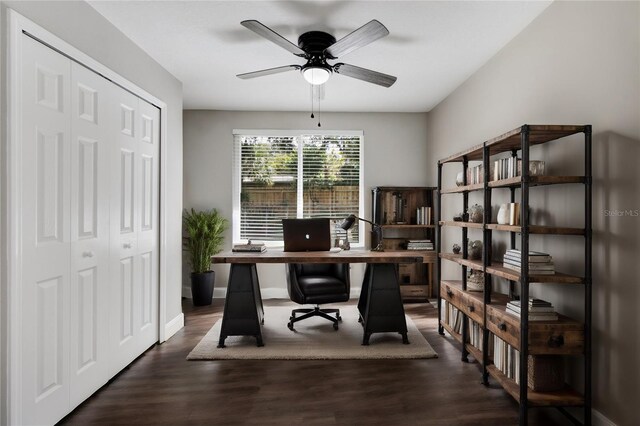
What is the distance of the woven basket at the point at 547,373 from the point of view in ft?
7.42

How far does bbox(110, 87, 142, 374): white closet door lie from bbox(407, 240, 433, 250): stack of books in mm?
3414

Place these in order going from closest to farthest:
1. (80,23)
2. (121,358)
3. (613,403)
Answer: (613,403) → (80,23) → (121,358)

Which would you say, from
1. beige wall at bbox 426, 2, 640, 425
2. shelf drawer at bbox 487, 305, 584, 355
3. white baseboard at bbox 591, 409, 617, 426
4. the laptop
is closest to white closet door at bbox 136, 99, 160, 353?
→ the laptop

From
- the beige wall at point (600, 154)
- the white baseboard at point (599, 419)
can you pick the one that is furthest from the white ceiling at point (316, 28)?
the white baseboard at point (599, 419)

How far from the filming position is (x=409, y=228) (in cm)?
554

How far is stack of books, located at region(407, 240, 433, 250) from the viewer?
5277 millimetres

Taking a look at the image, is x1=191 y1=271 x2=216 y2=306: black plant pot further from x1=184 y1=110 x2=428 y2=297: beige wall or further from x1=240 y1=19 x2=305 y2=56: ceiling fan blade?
x1=240 y1=19 x2=305 y2=56: ceiling fan blade

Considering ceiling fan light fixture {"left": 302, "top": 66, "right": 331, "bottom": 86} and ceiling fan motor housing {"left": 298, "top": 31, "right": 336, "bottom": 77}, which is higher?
ceiling fan motor housing {"left": 298, "top": 31, "right": 336, "bottom": 77}

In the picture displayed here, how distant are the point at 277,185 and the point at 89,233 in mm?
3300

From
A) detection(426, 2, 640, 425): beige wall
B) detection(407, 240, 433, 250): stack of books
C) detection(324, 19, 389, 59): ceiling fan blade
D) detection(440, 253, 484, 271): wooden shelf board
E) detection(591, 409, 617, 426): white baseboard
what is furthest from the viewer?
detection(407, 240, 433, 250): stack of books

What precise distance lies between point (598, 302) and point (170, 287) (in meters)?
3.56

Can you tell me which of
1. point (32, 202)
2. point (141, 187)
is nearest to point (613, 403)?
point (32, 202)

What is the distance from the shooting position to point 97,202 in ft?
8.73

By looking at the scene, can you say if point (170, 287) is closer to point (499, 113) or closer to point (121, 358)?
point (121, 358)
